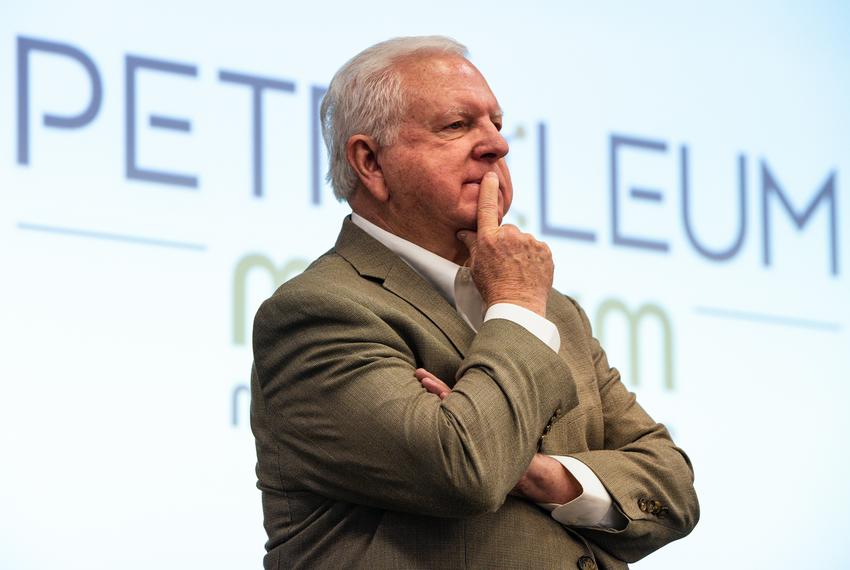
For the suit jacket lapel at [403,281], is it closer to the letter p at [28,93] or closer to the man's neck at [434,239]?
the man's neck at [434,239]

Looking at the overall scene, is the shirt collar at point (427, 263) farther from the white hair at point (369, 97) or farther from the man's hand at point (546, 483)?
the man's hand at point (546, 483)

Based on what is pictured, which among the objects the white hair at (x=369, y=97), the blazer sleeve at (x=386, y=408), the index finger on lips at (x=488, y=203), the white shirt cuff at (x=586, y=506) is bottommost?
the white shirt cuff at (x=586, y=506)

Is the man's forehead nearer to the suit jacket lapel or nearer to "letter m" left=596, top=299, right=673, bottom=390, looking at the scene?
the suit jacket lapel

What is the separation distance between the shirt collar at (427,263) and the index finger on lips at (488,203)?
0.13 metres

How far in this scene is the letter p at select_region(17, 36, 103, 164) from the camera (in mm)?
3830

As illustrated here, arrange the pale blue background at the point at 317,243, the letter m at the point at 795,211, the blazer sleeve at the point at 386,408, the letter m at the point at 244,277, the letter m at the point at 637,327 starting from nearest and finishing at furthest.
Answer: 1. the blazer sleeve at the point at 386,408
2. the pale blue background at the point at 317,243
3. the letter m at the point at 244,277
4. the letter m at the point at 637,327
5. the letter m at the point at 795,211

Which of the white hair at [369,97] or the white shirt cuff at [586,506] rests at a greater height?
the white hair at [369,97]

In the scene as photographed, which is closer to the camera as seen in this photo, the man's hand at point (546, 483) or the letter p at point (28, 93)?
the man's hand at point (546, 483)

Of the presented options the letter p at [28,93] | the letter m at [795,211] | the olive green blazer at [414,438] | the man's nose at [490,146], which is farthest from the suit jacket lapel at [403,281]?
the letter m at [795,211]

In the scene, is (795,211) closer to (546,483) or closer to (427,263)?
(427,263)

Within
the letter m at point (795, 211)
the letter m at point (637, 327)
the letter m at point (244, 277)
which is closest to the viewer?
the letter m at point (244, 277)

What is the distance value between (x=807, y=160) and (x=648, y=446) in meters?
2.76

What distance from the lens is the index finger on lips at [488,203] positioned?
2.88m

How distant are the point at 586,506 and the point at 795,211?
284 centimetres
